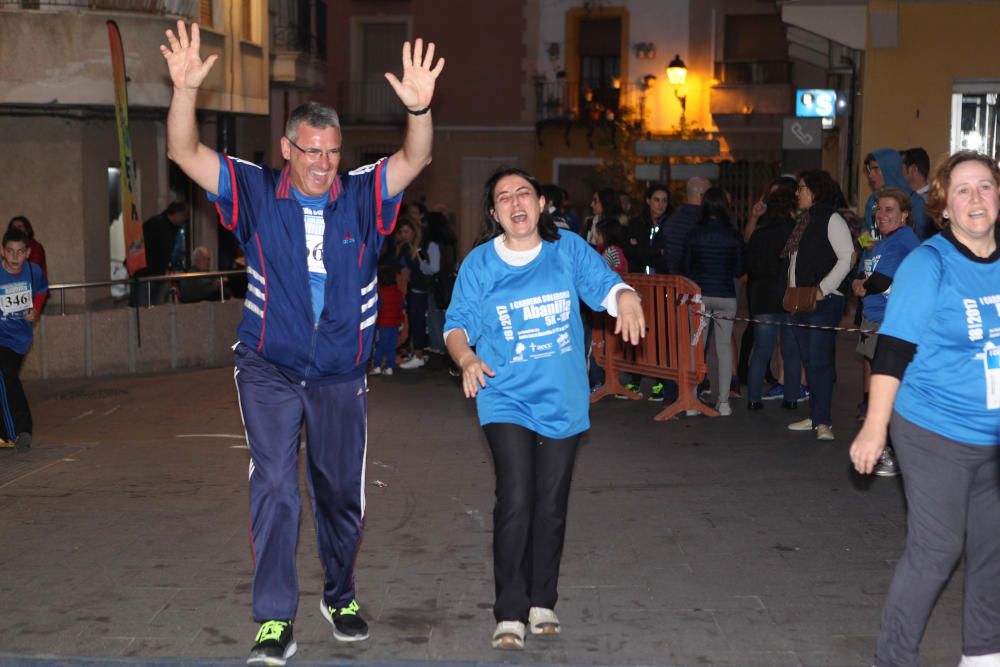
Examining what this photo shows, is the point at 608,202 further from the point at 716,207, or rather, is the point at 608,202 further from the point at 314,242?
the point at 314,242

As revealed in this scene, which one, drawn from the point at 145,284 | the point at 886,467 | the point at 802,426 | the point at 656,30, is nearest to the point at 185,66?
the point at 886,467

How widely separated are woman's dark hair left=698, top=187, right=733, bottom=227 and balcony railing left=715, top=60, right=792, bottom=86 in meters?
24.0

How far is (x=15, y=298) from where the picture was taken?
423 inches

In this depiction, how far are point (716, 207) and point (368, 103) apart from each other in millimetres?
26291

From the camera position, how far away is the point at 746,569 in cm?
696

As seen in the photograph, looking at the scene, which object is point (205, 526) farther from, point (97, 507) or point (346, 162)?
point (346, 162)

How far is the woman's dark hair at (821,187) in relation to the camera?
10828 mm

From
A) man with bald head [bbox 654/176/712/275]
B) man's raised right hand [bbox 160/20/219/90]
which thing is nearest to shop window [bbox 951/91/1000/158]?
man with bald head [bbox 654/176/712/275]

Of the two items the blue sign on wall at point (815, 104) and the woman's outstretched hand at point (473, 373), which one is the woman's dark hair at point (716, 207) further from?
the blue sign on wall at point (815, 104)

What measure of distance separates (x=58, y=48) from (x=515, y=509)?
42.5ft

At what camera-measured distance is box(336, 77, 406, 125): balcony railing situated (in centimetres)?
3675

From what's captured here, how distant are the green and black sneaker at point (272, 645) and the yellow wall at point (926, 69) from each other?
13.3 meters

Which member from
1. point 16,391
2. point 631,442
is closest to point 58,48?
point 16,391

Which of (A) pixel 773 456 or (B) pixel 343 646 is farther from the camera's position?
(A) pixel 773 456
